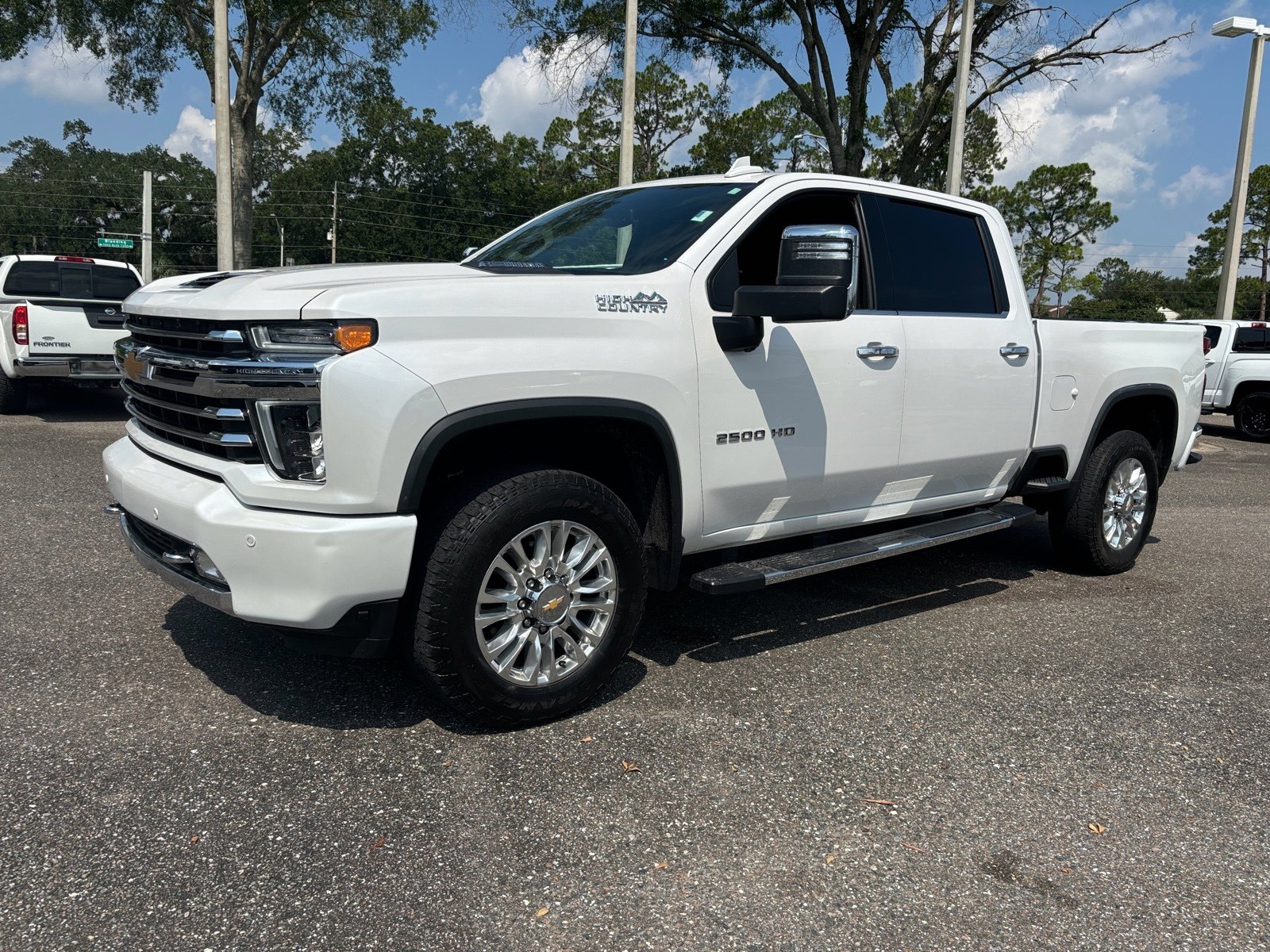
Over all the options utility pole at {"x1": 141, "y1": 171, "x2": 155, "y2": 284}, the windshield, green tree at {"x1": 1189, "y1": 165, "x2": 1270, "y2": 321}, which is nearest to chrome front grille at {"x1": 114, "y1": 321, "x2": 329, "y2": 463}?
the windshield

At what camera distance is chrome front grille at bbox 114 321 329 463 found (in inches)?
116

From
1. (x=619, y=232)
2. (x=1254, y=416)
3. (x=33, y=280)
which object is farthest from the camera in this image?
(x=1254, y=416)

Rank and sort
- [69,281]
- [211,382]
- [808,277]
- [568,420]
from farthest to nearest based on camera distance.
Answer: [69,281] < [808,277] < [568,420] < [211,382]

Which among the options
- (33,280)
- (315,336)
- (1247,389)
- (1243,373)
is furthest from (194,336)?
(1247,389)

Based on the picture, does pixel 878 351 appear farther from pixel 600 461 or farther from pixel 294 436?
pixel 294 436

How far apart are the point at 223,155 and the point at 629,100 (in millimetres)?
6375

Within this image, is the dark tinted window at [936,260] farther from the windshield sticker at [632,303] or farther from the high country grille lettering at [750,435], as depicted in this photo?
the windshield sticker at [632,303]

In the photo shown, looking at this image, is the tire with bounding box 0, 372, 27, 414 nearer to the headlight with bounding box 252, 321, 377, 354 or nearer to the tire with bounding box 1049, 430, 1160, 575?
the headlight with bounding box 252, 321, 377, 354

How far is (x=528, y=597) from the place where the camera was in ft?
10.9

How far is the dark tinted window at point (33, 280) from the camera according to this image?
36.6 feet

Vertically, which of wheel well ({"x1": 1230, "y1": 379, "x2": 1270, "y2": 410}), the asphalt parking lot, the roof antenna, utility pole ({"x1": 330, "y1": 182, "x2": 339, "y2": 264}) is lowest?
the asphalt parking lot

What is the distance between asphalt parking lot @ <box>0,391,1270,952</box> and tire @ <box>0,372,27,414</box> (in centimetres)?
733

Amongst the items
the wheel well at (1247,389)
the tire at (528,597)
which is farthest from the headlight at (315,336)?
the wheel well at (1247,389)

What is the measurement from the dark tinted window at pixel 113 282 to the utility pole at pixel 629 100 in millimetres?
5984
